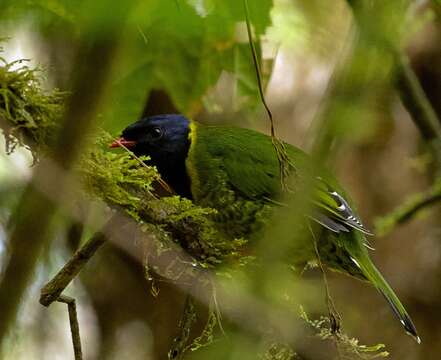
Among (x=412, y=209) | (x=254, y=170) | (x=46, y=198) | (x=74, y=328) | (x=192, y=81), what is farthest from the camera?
(x=412, y=209)

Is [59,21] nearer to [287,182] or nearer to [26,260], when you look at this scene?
[287,182]

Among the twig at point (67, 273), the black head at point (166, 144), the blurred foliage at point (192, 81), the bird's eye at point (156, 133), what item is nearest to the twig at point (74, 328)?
the twig at point (67, 273)

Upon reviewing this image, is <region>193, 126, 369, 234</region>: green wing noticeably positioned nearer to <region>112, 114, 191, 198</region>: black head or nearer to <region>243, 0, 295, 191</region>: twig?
<region>112, 114, 191, 198</region>: black head

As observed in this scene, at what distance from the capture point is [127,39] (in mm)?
881

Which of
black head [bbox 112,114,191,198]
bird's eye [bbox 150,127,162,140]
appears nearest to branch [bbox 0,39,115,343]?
black head [bbox 112,114,191,198]

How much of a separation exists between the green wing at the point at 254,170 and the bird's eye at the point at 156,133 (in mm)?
171

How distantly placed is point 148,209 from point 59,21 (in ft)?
2.37

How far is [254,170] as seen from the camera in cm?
345

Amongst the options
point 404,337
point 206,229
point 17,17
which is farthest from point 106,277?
point 17,17

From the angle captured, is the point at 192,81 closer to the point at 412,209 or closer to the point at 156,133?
the point at 156,133

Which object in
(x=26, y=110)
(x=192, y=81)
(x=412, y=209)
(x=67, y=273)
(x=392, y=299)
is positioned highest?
(x=26, y=110)

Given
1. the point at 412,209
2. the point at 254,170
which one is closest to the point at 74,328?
the point at 254,170

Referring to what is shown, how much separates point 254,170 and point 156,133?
1.68ft

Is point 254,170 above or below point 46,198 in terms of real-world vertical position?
below
